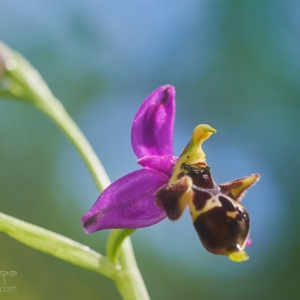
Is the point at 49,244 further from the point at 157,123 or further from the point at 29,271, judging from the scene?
the point at 29,271

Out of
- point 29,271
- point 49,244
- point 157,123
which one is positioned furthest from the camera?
point 29,271

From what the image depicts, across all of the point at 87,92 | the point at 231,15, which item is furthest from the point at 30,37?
the point at 231,15

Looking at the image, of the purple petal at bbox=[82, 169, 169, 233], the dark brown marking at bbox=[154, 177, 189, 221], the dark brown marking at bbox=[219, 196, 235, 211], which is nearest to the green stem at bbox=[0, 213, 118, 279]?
the purple petal at bbox=[82, 169, 169, 233]

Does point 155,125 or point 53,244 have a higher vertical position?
point 155,125

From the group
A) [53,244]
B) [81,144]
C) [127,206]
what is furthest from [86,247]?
[81,144]

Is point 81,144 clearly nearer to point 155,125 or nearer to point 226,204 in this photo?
point 155,125

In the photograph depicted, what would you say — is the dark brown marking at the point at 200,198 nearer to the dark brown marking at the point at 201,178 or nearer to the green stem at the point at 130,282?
the dark brown marking at the point at 201,178
